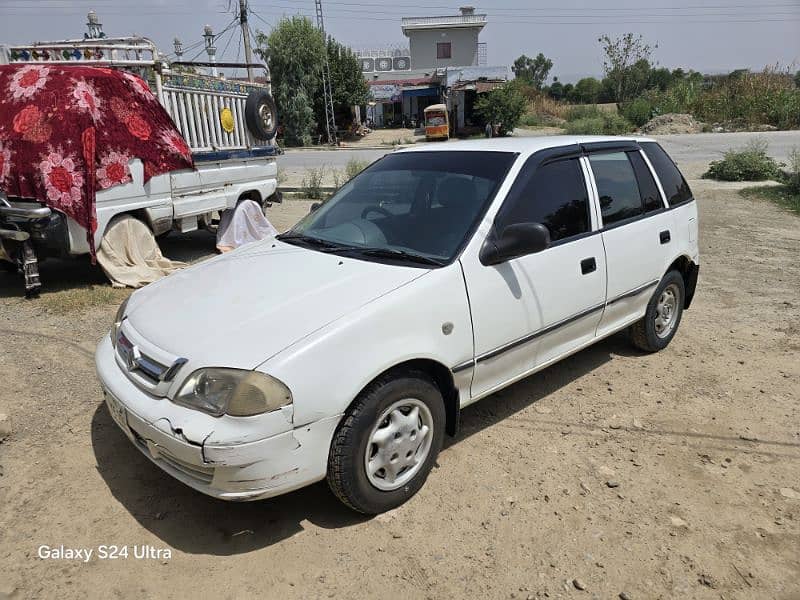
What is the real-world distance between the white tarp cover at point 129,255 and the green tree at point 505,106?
31853 mm

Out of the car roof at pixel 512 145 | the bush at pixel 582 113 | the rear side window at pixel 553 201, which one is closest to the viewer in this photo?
the rear side window at pixel 553 201

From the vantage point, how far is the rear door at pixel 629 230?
3.98m

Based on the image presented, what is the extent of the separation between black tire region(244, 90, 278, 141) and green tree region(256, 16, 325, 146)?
1220 inches

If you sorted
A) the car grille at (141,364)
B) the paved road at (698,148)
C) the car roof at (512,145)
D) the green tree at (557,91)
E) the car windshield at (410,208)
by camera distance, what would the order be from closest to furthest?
1. the car grille at (141,364)
2. the car windshield at (410,208)
3. the car roof at (512,145)
4. the paved road at (698,148)
5. the green tree at (557,91)

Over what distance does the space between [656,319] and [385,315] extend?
2.91 metres

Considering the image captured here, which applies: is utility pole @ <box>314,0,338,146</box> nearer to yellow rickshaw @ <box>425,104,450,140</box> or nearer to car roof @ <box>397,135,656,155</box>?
yellow rickshaw @ <box>425,104,450,140</box>

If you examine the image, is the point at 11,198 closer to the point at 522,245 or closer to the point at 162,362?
the point at 162,362

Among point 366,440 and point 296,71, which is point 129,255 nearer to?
point 366,440

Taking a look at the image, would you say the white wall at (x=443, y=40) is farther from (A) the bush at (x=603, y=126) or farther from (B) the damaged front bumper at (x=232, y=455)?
(B) the damaged front bumper at (x=232, y=455)

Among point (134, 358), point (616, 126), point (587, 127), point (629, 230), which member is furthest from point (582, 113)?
point (134, 358)

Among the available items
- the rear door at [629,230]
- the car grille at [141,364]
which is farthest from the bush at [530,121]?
the car grille at [141,364]

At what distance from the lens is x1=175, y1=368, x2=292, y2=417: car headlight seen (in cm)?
235

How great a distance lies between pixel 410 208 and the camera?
358 cm

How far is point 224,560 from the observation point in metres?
2.57
